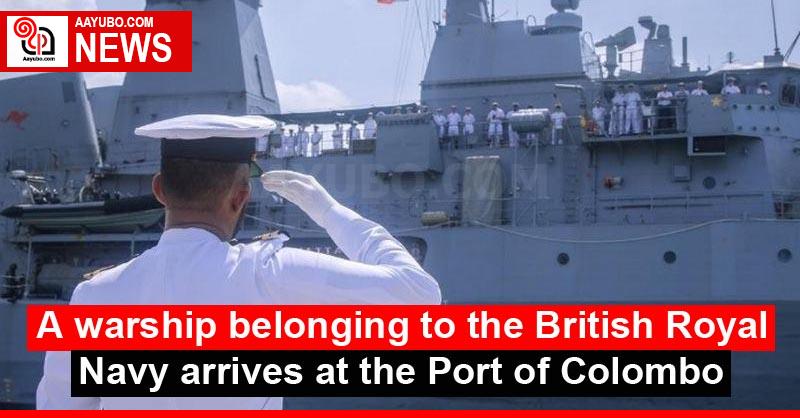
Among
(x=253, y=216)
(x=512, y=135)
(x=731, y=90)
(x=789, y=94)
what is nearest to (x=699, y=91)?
(x=731, y=90)

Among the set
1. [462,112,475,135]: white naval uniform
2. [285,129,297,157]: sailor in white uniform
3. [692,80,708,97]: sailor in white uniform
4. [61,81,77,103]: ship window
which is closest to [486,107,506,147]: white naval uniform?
[462,112,475,135]: white naval uniform

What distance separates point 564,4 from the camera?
16.4 m

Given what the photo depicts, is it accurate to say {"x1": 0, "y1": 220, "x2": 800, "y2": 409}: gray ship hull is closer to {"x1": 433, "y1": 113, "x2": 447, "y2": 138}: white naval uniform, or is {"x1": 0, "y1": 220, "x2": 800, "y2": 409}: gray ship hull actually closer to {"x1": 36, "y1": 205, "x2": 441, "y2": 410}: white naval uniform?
{"x1": 433, "y1": 113, "x2": 447, "y2": 138}: white naval uniform

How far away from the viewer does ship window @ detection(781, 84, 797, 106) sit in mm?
14609

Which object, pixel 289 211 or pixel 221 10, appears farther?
pixel 221 10

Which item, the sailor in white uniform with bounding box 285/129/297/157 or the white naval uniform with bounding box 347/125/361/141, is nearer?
the white naval uniform with bounding box 347/125/361/141

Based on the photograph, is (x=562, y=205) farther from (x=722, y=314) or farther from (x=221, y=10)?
(x=722, y=314)

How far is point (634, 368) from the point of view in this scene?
10.6 ft

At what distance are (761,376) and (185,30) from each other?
8.72 m

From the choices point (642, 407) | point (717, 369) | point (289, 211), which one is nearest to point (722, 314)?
point (717, 369)

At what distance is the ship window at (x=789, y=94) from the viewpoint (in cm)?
1461

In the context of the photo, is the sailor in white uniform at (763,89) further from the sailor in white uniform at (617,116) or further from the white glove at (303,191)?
the white glove at (303,191)

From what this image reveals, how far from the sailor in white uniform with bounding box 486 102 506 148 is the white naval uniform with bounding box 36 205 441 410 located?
1315cm

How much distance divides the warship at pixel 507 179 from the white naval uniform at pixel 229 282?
30.5 feet
